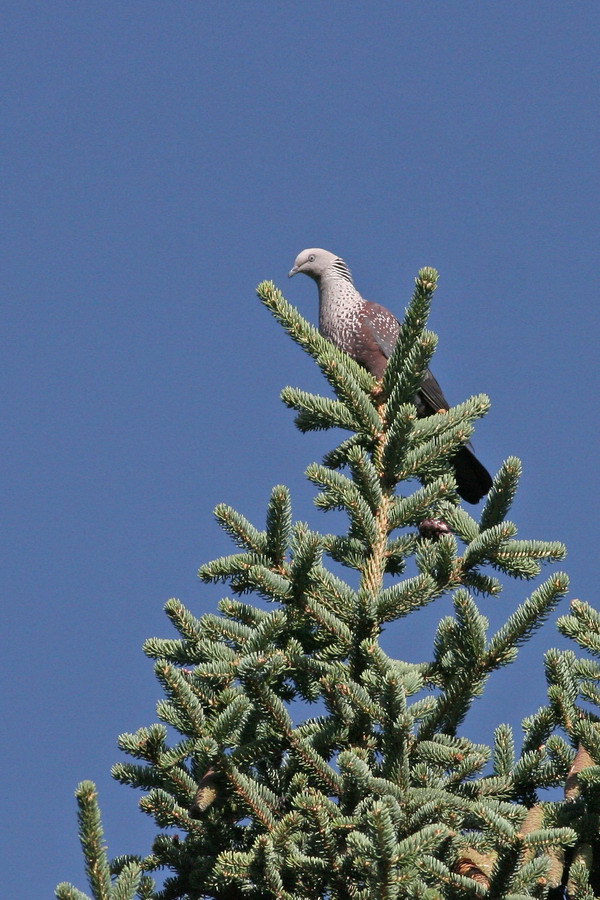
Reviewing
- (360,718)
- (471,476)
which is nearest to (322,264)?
(471,476)

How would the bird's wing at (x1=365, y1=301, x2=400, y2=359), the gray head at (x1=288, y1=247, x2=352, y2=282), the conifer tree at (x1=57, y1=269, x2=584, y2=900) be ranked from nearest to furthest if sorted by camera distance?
the conifer tree at (x1=57, y1=269, x2=584, y2=900), the bird's wing at (x1=365, y1=301, x2=400, y2=359), the gray head at (x1=288, y1=247, x2=352, y2=282)

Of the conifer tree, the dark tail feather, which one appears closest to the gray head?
the dark tail feather

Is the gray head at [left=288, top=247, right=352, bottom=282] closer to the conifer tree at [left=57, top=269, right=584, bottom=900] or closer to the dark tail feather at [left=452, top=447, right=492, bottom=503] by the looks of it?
the dark tail feather at [left=452, top=447, right=492, bottom=503]

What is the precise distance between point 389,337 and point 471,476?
1.02 meters

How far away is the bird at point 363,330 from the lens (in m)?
6.75

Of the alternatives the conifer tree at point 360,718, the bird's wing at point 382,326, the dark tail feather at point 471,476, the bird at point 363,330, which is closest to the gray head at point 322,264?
the bird at point 363,330

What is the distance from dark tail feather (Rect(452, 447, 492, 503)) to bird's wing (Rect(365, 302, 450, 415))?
19.7 inches

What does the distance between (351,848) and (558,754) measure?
2.98 feet

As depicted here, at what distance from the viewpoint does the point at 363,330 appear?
23.3ft

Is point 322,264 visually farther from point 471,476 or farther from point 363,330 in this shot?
point 471,476

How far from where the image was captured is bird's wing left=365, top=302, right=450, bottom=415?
6.98m

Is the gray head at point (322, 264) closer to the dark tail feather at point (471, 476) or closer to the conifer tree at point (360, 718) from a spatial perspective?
the dark tail feather at point (471, 476)

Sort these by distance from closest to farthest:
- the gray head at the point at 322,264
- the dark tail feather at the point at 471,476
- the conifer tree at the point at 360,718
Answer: the conifer tree at the point at 360,718, the dark tail feather at the point at 471,476, the gray head at the point at 322,264

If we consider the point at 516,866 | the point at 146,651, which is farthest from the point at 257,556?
the point at 516,866
